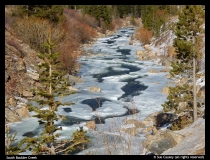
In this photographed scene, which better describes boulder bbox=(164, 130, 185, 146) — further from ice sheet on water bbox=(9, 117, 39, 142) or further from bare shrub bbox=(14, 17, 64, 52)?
bare shrub bbox=(14, 17, 64, 52)

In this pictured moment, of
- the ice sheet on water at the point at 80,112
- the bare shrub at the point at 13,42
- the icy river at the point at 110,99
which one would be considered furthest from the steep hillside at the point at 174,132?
the bare shrub at the point at 13,42

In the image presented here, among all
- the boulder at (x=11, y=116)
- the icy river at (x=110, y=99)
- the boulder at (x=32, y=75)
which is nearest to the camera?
the icy river at (x=110, y=99)

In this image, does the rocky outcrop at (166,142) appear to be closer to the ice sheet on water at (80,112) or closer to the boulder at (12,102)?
the ice sheet on water at (80,112)

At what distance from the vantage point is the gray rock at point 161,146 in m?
9.10

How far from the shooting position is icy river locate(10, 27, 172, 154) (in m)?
13.6

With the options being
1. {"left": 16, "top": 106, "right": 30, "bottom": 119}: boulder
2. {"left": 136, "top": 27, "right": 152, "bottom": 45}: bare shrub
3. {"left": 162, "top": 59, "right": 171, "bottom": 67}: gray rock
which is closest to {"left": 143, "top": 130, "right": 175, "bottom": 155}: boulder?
{"left": 16, "top": 106, "right": 30, "bottom": 119}: boulder

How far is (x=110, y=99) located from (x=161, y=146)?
11.7 metres

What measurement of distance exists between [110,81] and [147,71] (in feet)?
19.7

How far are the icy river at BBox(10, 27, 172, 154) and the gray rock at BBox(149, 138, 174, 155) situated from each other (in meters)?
0.63

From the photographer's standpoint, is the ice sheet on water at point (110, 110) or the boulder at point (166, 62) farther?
the boulder at point (166, 62)

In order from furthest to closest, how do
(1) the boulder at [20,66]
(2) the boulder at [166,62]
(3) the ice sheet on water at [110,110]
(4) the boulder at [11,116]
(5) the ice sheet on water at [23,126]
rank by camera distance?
(2) the boulder at [166,62]
(1) the boulder at [20,66]
(3) the ice sheet on water at [110,110]
(4) the boulder at [11,116]
(5) the ice sheet on water at [23,126]

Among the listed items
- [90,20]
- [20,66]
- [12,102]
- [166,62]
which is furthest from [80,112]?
[90,20]

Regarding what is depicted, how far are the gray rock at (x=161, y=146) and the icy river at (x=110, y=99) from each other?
63 cm
